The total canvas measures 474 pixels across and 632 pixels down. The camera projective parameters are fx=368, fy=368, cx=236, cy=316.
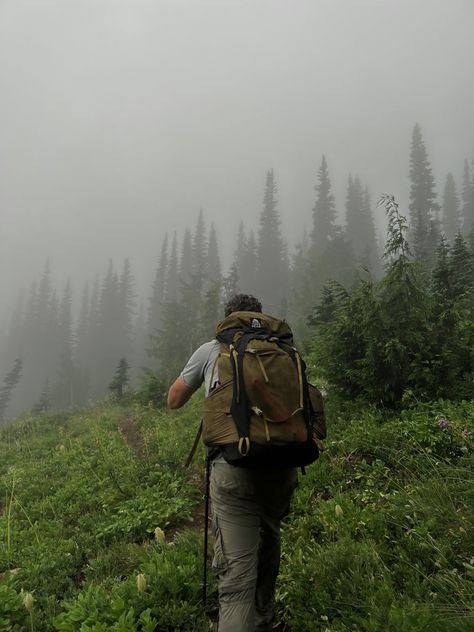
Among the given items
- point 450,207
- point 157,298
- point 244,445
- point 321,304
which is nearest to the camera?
point 244,445

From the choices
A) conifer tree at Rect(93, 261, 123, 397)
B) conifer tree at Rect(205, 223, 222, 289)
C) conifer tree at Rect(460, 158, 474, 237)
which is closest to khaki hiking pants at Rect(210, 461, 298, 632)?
conifer tree at Rect(460, 158, 474, 237)

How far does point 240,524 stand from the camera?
2.78m

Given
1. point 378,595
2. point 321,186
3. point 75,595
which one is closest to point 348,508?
point 378,595

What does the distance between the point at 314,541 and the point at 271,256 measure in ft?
193

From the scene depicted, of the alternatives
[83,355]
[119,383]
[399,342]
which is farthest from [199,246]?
[399,342]

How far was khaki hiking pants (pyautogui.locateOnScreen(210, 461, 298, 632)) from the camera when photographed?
2.62 metres

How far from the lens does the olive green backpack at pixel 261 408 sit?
8.24 feet

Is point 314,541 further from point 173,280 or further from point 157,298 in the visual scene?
point 157,298

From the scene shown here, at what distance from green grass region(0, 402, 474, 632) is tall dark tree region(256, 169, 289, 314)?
48.2 metres

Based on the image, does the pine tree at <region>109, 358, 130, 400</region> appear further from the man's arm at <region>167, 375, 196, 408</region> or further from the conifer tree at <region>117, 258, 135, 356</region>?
the conifer tree at <region>117, 258, 135, 356</region>

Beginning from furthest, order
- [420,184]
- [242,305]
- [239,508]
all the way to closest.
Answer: [420,184], [242,305], [239,508]

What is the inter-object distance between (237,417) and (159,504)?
4696 mm

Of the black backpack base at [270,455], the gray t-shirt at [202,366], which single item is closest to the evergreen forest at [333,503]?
the black backpack base at [270,455]

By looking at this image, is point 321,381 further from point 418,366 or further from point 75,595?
point 75,595
